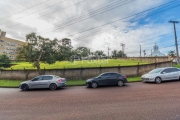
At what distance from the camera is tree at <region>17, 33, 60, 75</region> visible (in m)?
17.6

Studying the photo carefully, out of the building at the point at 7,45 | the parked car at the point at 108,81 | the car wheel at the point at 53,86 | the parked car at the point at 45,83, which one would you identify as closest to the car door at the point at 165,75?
the parked car at the point at 108,81

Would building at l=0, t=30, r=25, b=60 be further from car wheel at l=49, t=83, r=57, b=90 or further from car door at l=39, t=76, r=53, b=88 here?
car wheel at l=49, t=83, r=57, b=90

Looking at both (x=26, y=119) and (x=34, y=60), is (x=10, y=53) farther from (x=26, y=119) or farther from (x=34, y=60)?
(x=26, y=119)

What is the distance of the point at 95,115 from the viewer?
4.81 metres

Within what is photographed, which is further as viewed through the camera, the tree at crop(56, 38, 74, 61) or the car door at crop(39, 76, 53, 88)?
the tree at crop(56, 38, 74, 61)

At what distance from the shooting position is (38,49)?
18078 millimetres

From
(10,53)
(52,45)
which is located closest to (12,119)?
(52,45)

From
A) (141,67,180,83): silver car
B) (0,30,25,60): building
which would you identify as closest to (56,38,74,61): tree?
(141,67,180,83): silver car

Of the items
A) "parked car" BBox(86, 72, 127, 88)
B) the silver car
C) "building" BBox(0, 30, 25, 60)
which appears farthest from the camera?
"building" BBox(0, 30, 25, 60)

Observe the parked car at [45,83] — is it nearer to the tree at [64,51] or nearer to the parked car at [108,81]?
the parked car at [108,81]

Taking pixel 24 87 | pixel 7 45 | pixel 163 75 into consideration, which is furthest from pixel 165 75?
pixel 7 45

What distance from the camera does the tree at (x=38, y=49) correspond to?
17.6 metres

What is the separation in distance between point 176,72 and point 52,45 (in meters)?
15.6

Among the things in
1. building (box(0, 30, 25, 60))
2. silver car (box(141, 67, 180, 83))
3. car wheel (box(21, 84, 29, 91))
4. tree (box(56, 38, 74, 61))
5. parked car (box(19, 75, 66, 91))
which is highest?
building (box(0, 30, 25, 60))
